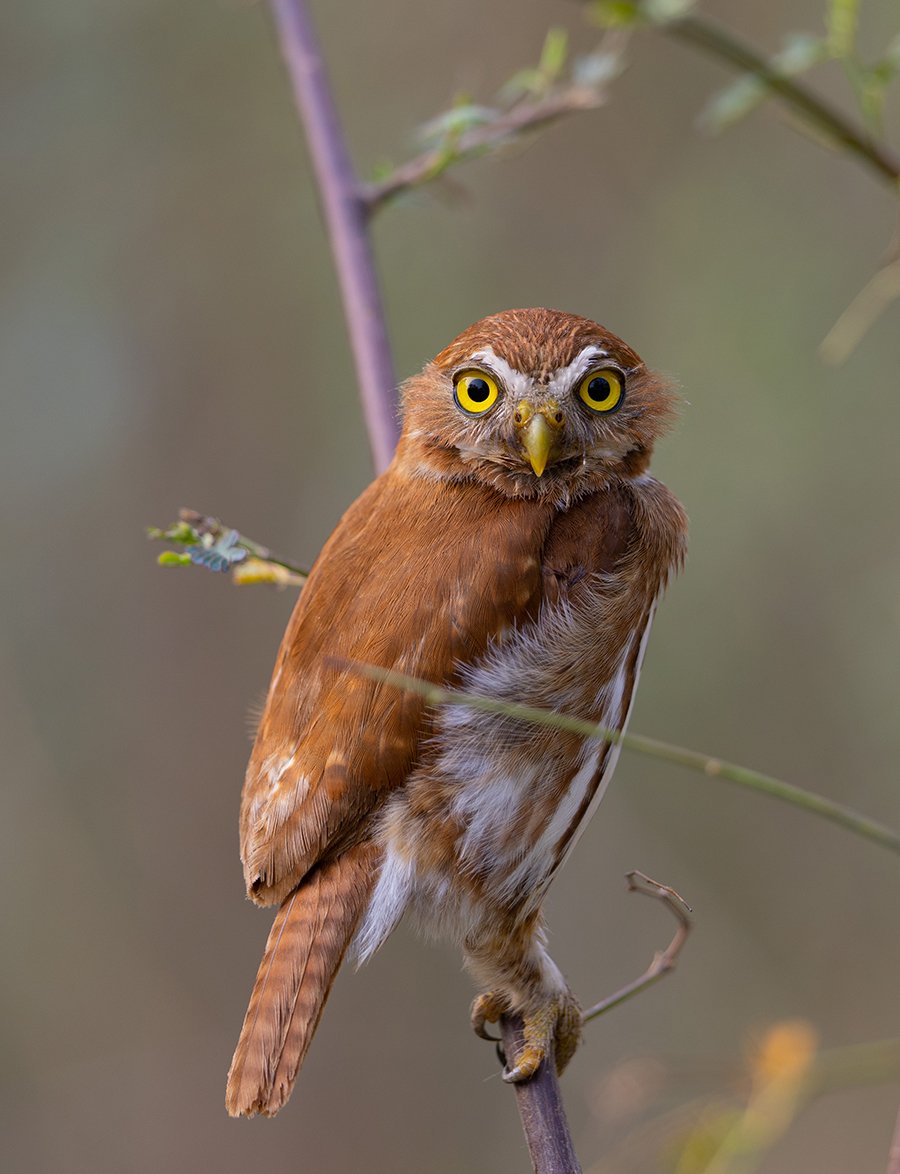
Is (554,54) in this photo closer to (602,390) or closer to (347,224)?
(347,224)

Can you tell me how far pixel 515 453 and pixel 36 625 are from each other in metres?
4.33

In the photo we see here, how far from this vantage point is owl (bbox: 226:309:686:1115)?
9.58ft

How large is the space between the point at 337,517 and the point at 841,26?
4.51 m

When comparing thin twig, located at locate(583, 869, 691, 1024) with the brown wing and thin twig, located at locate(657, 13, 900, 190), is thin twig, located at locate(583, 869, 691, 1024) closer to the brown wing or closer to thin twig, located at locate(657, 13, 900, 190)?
the brown wing

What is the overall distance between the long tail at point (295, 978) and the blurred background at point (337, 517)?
10.4 feet

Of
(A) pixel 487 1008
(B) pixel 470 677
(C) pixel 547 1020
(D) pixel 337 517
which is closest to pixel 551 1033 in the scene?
(C) pixel 547 1020

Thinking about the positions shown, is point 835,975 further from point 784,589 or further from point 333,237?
point 333,237

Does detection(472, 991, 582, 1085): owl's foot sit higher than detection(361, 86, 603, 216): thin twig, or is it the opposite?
detection(361, 86, 603, 216): thin twig

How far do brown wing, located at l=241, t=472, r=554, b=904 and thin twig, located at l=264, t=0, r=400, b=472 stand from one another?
48cm

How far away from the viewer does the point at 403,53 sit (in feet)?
23.9

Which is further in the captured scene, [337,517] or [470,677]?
[337,517]

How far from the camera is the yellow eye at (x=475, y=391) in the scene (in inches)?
128

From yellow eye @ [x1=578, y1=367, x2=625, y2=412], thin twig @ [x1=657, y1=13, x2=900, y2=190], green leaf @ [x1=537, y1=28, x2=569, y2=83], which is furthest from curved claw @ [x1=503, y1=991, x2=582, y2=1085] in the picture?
green leaf @ [x1=537, y1=28, x2=569, y2=83]

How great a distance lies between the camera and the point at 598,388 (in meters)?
3.25
